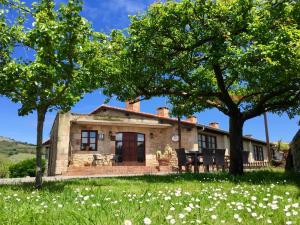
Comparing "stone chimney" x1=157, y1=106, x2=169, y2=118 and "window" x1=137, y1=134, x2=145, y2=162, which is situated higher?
"stone chimney" x1=157, y1=106, x2=169, y2=118

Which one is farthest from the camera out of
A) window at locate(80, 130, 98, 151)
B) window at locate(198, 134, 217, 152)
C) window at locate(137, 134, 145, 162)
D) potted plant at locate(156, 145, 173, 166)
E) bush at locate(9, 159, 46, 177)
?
window at locate(198, 134, 217, 152)

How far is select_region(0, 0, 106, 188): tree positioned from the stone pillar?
38.1 feet

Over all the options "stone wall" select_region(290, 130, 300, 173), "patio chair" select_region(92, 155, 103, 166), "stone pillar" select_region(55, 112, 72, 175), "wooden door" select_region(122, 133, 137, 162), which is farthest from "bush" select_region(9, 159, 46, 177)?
"stone wall" select_region(290, 130, 300, 173)

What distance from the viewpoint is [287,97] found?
13.8m

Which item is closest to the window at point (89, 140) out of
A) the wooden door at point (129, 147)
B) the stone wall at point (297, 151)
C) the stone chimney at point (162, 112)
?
the wooden door at point (129, 147)

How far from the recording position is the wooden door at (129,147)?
25266 mm

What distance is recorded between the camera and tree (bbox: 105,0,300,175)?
10242 millimetres

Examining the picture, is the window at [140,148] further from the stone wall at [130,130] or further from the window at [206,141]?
the window at [206,141]

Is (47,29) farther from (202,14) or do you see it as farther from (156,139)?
(156,139)

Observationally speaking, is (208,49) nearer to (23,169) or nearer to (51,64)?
(51,64)

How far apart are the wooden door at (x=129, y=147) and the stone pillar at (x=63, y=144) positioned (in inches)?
193

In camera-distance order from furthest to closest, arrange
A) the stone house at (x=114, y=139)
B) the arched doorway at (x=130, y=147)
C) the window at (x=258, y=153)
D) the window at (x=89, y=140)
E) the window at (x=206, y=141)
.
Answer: the window at (x=258, y=153)
the window at (x=206, y=141)
the arched doorway at (x=130, y=147)
the window at (x=89, y=140)
the stone house at (x=114, y=139)

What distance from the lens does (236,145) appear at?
1312 centimetres

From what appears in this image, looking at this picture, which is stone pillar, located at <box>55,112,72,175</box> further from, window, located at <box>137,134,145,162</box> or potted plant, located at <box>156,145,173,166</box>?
potted plant, located at <box>156,145,173,166</box>
